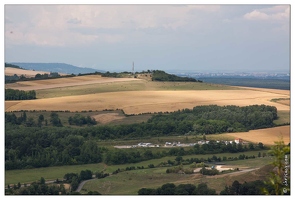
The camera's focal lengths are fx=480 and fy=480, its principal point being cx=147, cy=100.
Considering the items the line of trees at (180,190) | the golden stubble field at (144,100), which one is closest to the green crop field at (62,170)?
the line of trees at (180,190)

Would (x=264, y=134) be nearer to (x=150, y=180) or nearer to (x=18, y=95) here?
(x=150, y=180)

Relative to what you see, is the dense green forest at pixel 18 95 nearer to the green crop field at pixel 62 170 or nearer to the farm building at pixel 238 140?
the green crop field at pixel 62 170

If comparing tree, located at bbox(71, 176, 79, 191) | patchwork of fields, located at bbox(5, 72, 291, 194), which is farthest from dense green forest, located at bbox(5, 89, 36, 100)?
tree, located at bbox(71, 176, 79, 191)

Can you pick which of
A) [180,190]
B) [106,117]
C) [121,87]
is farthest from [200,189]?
[121,87]

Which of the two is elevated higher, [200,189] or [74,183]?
[200,189]

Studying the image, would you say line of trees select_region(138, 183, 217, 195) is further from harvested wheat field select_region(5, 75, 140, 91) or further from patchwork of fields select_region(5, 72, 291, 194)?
harvested wheat field select_region(5, 75, 140, 91)

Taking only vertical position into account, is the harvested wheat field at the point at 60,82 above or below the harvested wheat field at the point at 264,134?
above

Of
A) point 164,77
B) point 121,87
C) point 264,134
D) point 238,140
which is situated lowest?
point 238,140
